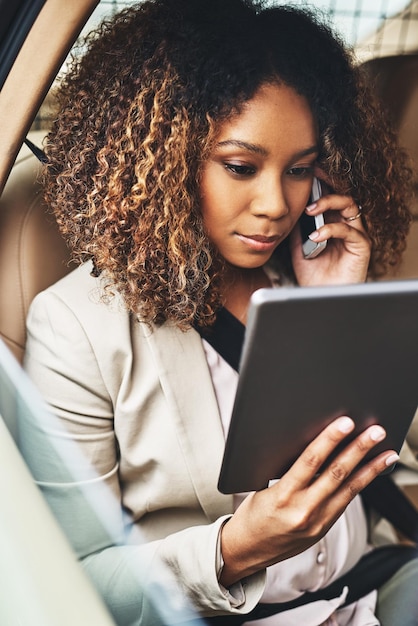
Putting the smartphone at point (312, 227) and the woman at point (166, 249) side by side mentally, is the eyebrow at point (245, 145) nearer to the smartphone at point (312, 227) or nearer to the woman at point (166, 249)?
the woman at point (166, 249)

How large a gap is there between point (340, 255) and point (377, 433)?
58 cm

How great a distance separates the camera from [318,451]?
31.6 inches

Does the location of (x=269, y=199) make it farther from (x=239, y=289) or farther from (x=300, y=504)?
(x=300, y=504)

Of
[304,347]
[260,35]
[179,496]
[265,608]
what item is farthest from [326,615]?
[260,35]

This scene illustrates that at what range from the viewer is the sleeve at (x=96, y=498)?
0.86 m

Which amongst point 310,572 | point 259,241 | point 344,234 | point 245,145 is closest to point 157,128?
point 245,145

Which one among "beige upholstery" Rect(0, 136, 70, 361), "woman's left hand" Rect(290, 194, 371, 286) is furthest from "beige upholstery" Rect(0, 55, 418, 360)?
"woman's left hand" Rect(290, 194, 371, 286)

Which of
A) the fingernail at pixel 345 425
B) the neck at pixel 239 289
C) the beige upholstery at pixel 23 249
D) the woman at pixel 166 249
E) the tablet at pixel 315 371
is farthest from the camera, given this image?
the neck at pixel 239 289

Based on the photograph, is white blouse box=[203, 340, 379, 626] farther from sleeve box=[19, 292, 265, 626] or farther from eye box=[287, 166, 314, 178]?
eye box=[287, 166, 314, 178]

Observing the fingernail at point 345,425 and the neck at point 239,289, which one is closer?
the fingernail at point 345,425

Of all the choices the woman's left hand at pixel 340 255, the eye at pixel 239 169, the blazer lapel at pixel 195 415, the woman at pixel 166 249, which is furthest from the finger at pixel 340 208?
the blazer lapel at pixel 195 415

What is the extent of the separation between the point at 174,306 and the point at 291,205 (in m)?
0.25

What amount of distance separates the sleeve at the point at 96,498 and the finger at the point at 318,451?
168 mm

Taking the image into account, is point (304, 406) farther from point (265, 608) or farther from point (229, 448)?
point (265, 608)
